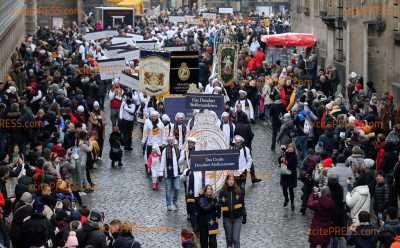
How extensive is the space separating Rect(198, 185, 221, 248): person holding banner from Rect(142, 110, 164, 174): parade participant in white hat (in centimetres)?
701

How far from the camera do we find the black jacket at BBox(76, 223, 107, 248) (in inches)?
706

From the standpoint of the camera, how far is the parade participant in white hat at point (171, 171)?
2419 centimetres

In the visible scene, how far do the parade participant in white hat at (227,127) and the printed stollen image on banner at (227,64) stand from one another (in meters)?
8.44

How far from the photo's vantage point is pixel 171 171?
24.2 metres

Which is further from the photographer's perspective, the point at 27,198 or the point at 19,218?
the point at 27,198

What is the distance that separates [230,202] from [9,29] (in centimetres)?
2662

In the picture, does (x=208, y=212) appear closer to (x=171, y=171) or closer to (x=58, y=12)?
(x=171, y=171)

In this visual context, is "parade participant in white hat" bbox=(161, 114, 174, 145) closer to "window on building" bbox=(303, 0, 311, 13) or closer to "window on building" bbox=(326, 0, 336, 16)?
"window on building" bbox=(326, 0, 336, 16)

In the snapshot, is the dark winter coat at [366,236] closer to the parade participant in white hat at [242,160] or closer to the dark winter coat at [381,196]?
the dark winter coat at [381,196]

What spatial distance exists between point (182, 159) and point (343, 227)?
4.93m

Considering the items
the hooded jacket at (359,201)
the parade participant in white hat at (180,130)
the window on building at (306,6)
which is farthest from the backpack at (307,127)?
the window on building at (306,6)

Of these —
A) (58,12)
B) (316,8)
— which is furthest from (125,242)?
(58,12)

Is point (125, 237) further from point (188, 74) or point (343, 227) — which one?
point (188, 74)

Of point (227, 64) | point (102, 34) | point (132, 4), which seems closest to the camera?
point (227, 64)
